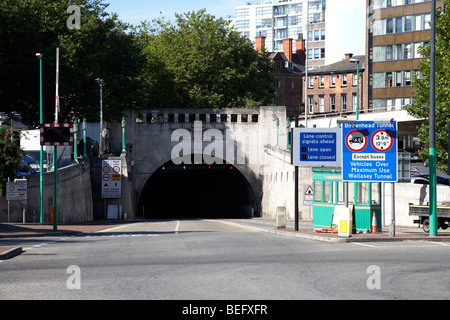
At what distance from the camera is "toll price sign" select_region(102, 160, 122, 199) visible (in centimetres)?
5216

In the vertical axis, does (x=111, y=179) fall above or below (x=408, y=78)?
Answer: below

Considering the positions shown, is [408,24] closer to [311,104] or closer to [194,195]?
[194,195]

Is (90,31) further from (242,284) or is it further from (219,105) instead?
(242,284)

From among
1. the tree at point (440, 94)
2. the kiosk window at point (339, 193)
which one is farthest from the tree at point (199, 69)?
the kiosk window at point (339, 193)

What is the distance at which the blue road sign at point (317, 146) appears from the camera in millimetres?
28406

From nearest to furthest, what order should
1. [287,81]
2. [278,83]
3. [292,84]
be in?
1. [278,83]
2. [287,81]
3. [292,84]

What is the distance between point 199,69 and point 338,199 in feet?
144

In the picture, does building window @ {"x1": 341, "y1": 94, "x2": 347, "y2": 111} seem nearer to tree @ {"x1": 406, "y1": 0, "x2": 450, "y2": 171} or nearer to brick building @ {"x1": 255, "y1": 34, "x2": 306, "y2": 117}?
brick building @ {"x1": 255, "y1": 34, "x2": 306, "y2": 117}

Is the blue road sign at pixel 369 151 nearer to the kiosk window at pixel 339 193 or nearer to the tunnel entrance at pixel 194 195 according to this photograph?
the kiosk window at pixel 339 193

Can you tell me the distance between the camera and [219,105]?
70000 mm

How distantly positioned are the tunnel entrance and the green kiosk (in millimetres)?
40412

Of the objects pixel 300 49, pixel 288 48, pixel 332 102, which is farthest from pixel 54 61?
pixel 300 49

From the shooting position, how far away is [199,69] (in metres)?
71.2
